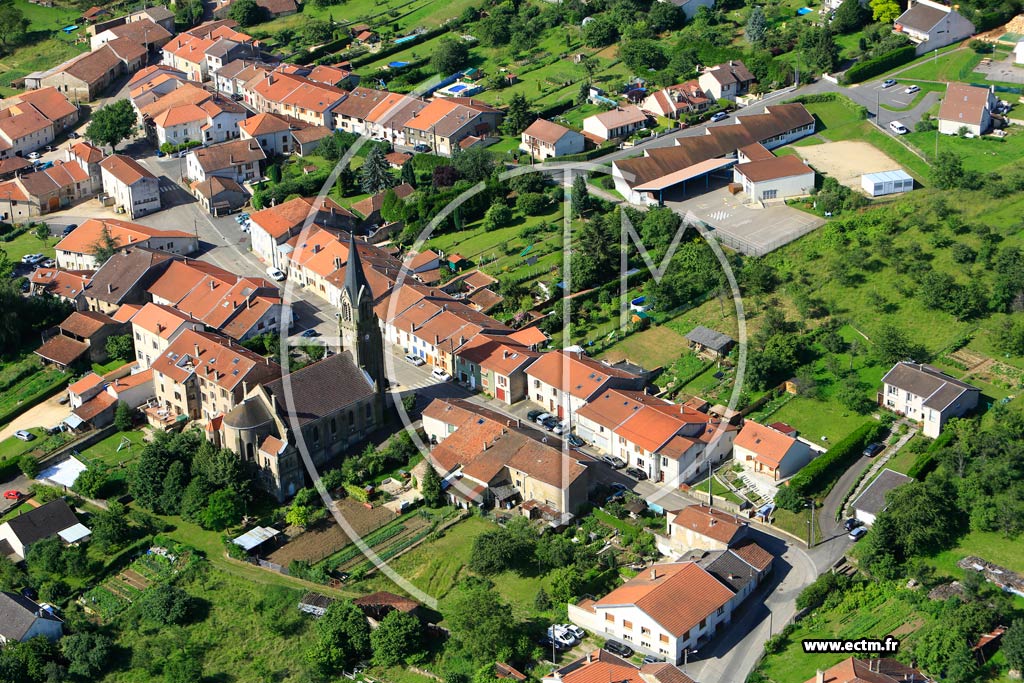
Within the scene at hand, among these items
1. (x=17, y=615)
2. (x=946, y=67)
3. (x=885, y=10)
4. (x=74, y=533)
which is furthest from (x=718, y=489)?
(x=885, y=10)

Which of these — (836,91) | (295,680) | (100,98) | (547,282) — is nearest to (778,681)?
(295,680)

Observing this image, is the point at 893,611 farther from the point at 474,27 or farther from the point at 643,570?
the point at 474,27

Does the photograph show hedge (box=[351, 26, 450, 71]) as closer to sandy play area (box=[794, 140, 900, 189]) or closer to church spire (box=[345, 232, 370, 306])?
sandy play area (box=[794, 140, 900, 189])

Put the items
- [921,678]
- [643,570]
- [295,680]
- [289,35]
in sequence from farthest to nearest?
[289,35] → [643,570] → [295,680] → [921,678]

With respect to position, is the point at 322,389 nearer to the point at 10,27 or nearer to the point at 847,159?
the point at 847,159

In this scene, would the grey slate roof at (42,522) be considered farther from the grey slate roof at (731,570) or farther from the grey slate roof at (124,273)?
the grey slate roof at (731,570)

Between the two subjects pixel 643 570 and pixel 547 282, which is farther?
pixel 547 282

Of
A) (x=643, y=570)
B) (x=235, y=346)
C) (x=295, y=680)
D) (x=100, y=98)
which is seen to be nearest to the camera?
(x=295, y=680)

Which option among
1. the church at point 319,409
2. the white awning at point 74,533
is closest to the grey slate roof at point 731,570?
the church at point 319,409
